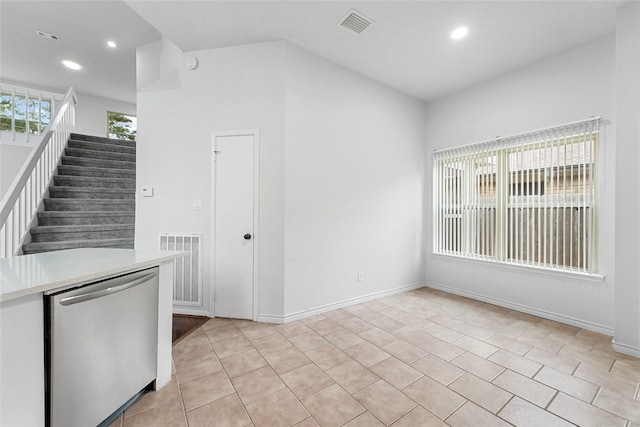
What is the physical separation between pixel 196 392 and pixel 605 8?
4.75 metres

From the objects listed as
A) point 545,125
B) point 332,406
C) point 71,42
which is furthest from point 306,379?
point 71,42

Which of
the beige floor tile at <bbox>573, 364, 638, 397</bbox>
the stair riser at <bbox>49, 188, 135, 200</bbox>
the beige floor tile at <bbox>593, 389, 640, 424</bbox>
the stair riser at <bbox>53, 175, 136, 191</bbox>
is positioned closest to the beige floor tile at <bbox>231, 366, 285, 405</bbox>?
the beige floor tile at <bbox>593, 389, 640, 424</bbox>

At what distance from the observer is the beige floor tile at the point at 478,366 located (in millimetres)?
2033

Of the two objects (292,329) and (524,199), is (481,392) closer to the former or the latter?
(292,329)

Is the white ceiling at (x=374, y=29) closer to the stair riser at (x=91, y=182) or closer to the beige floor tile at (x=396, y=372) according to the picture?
the stair riser at (x=91, y=182)

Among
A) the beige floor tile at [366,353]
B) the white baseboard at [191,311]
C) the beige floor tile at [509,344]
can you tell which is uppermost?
the white baseboard at [191,311]

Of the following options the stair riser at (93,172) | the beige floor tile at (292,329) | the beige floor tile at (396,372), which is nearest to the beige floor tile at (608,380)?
the beige floor tile at (396,372)

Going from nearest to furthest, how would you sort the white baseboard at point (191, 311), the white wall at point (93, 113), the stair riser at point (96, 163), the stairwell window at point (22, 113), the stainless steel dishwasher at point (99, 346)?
the stainless steel dishwasher at point (99, 346) < the white baseboard at point (191, 311) < the stair riser at point (96, 163) < the stairwell window at point (22, 113) < the white wall at point (93, 113)

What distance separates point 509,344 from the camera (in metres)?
2.51

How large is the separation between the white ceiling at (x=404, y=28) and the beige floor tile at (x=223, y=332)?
3.20m

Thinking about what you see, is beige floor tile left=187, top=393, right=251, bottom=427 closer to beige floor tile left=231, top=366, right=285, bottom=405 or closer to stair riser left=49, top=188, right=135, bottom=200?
beige floor tile left=231, top=366, right=285, bottom=405

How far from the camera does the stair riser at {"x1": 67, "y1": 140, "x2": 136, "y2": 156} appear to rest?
4833 millimetres

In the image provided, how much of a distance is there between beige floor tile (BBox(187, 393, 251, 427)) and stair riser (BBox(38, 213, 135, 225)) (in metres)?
3.69

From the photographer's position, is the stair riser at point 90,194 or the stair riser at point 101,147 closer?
the stair riser at point 90,194
